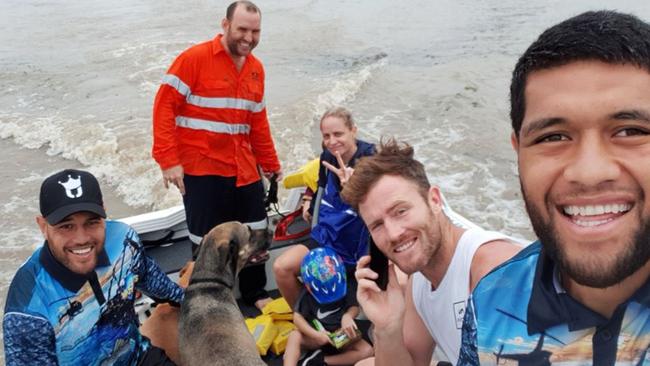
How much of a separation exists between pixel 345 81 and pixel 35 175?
823 centimetres

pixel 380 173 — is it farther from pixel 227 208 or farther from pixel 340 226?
pixel 227 208

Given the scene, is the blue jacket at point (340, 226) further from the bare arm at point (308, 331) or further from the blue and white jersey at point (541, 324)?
the blue and white jersey at point (541, 324)

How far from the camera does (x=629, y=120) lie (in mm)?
1080

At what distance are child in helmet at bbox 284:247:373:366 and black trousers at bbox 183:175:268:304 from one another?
95cm

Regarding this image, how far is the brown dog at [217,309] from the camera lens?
3279 mm

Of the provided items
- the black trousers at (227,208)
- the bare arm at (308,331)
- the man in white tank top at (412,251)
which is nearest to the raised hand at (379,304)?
the man in white tank top at (412,251)

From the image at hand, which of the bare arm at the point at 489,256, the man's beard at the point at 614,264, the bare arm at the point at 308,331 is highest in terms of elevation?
the man's beard at the point at 614,264

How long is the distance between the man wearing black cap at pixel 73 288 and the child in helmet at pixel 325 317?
47.4 inches

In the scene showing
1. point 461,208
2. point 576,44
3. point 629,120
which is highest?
point 576,44

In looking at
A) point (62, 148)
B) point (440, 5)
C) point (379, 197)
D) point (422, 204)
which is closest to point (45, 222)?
point (379, 197)

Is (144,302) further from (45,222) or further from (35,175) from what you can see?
(35,175)

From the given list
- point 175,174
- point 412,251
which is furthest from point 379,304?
point 175,174

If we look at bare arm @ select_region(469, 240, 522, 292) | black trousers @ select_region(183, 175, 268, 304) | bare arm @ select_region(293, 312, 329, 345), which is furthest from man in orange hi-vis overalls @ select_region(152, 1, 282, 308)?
bare arm @ select_region(469, 240, 522, 292)

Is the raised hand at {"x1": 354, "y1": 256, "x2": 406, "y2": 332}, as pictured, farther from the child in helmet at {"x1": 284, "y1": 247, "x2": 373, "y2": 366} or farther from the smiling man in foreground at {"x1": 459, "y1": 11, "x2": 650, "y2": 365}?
the child in helmet at {"x1": 284, "y1": 247, "x2": 373, "y2": 366}
